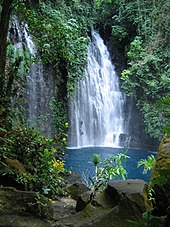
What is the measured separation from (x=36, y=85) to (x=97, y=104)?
186 inches

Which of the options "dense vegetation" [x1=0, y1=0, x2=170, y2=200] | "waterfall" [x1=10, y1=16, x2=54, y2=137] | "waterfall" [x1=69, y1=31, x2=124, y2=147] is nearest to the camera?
"waterfall" [x1=10, y1=16, x2=54, y2=137]

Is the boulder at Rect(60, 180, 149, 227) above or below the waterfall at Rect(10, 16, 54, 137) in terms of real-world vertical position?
below

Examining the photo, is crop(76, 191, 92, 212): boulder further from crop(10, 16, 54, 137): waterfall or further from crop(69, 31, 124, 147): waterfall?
crop(69, 31, 124, 147): waterfall

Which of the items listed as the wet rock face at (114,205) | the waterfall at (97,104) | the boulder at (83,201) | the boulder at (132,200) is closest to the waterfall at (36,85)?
the waterfall at (97,104)

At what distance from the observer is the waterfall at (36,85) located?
883 cm

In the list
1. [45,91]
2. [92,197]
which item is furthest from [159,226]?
[45,91]

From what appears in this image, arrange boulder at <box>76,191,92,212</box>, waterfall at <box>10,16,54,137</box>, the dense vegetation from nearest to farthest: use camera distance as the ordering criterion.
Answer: boulder at <box>76,191,92,212</box>
waterfall at <box>10,16,54,137</box>
the dense vegetation

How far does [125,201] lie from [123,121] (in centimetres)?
1215

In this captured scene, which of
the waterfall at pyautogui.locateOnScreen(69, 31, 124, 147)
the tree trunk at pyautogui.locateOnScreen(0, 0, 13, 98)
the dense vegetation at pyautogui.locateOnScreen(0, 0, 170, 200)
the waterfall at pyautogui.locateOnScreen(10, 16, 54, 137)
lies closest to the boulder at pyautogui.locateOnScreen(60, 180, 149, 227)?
the tree trunk at pyautogui.locateOnScreen(0, 0, 13, 98)

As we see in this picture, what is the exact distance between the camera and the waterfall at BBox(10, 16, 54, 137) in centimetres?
883

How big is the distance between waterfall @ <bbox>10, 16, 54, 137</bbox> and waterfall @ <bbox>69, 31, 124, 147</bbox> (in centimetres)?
252

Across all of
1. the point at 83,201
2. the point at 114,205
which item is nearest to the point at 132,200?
the point at 114,205

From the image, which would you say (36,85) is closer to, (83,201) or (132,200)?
(83,201)

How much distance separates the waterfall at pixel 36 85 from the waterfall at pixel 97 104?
8.28ft
